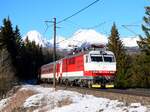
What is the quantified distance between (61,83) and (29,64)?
199ft

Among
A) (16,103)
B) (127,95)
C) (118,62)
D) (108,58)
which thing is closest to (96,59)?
(108,58)

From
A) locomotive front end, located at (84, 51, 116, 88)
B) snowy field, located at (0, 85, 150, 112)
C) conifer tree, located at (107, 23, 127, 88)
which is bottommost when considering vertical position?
snowy field, located at (0, 85, 150, 112)

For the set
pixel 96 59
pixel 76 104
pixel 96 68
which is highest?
pixel 96 59

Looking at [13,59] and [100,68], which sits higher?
[13,59]

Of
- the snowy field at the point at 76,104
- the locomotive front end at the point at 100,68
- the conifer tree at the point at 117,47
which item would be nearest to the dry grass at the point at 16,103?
the snowy field at the point at 76,104

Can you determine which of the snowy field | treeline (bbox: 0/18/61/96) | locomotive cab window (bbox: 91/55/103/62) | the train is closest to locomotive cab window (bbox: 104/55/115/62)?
the train

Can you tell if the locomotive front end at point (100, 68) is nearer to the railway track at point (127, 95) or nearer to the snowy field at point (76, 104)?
the railway track at point (127, 95)

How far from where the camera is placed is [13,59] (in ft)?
309

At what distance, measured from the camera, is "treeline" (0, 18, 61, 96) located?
70.6 m

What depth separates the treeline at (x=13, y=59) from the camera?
70600mm

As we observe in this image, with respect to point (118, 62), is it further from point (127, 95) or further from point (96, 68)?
point (127, 95)

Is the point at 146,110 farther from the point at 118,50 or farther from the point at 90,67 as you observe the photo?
the point at 118,50

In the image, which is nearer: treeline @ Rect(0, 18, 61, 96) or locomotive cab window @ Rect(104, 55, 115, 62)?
locomotive cab window @ Rect(104, 55, 115, 62)

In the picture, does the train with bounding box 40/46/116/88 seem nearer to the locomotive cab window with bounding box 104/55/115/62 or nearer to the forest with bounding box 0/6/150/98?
the locomotive cab window with bounding box 104/55/115/62
